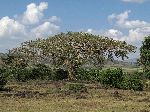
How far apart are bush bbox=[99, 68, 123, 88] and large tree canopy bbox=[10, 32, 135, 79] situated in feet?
23.6

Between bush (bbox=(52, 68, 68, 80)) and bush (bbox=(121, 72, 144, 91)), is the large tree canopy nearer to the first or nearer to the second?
bush (bbox=(52, 68, 68, 80))

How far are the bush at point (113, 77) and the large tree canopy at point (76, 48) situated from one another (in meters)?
7.19

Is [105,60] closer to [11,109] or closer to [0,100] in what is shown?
[0,100]

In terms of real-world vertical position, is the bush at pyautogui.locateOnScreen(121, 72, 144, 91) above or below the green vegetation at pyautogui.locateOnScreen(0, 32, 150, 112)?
below

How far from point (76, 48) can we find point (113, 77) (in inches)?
449

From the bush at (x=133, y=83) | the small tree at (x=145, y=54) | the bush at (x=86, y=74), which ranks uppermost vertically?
the small tree at (x=145, y=54)

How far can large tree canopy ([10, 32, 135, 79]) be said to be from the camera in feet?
218

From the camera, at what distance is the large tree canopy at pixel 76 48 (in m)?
66.3

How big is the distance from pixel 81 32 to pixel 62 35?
3.23 m

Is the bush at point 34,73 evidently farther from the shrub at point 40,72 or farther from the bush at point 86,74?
the bush at point 86,74

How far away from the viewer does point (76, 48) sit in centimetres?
6700

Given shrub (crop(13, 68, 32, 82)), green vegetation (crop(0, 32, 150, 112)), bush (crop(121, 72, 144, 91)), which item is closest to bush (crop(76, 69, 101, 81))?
green vegetation (crop(0, 32, 150, 112))

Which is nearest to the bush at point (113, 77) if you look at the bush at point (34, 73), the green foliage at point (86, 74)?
the green foliage at point (86, 74)

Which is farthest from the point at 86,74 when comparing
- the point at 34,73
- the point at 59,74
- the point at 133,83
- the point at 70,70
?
the point at 133,83
